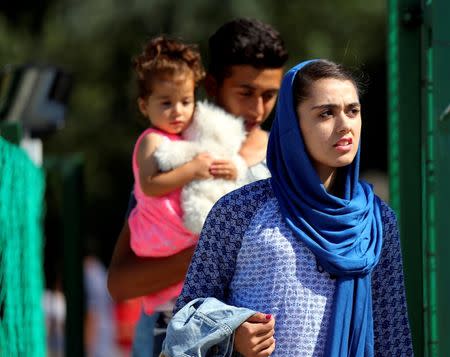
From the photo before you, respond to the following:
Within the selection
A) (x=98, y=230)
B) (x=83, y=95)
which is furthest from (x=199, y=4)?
(x=98, y=230)

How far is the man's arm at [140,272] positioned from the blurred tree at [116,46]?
46.8 ft

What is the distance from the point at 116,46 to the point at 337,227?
17.1 m

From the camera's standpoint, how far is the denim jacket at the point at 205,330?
2736 millimetres

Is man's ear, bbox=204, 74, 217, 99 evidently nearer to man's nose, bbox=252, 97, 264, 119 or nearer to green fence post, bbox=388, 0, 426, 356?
man's nose, bbox=252, 97, 264, 119

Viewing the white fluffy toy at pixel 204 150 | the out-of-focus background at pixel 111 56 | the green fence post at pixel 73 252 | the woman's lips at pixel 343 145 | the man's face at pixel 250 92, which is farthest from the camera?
the out-of-focus background at pixel 111 56

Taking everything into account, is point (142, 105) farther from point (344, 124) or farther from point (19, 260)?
point (344, 124)

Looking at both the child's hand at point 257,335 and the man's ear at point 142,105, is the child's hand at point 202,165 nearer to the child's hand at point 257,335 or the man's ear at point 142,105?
the man's ear at point 142,105

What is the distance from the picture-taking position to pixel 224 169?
3734 millimetres

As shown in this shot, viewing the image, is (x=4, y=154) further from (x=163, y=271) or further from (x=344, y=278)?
(x=344, y=278)

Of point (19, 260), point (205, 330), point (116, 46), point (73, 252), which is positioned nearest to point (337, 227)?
point (205, 330)

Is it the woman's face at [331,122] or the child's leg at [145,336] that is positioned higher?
the woman's face at [331,122]

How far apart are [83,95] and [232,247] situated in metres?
16.8

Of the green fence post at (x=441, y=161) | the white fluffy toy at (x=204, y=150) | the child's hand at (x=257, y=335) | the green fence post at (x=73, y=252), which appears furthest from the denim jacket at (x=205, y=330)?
the green fence post at (x=73, y=252)

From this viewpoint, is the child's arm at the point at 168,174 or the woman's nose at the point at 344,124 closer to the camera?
the woman's nose at the point at 344,124
